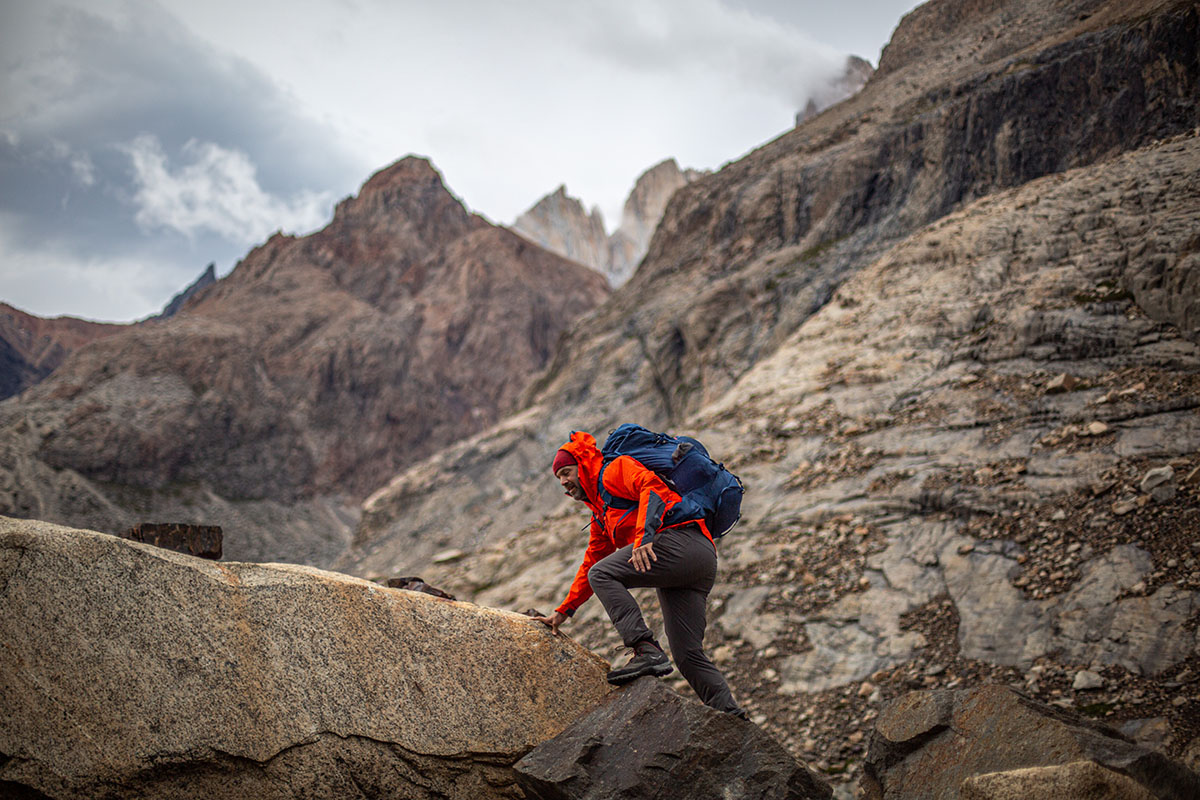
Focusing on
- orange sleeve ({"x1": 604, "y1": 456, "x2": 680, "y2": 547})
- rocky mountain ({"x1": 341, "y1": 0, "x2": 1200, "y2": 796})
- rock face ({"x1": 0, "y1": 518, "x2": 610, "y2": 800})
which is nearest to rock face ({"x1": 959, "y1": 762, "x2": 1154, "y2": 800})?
rocky mountain ({"x1": 341, "y1": 0, "x2": 1200, "y2": 796})

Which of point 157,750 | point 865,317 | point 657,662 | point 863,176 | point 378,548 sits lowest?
point 378,548

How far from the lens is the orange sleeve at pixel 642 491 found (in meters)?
4.79

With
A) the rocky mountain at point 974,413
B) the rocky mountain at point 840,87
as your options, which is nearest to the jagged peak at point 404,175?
the rocky mountain at point 840,87

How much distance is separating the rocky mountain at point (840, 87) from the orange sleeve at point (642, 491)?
89.9 metres

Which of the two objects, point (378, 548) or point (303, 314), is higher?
point (303, 314)

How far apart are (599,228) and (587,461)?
163801 mm

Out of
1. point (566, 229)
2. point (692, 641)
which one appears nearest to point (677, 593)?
point (692, 641)

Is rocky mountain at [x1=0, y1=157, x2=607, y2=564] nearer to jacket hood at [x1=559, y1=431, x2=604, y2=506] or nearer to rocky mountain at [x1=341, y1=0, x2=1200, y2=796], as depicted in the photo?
rocky mountain at [x1=341, y1=0, x2=1200, y2=796]

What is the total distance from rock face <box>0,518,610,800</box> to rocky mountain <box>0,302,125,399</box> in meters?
128

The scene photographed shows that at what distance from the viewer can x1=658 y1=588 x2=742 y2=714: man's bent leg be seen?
5.12 metres

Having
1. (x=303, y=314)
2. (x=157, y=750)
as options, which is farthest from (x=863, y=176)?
(x=303, y=314)

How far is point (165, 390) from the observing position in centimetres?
8119

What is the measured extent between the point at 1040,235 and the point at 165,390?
90.0 m

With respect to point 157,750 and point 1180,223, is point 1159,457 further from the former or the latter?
point 157,750
